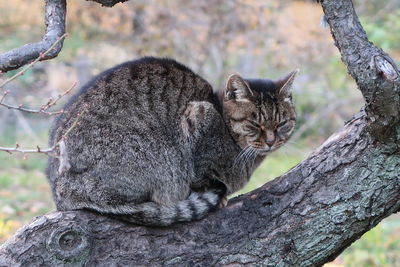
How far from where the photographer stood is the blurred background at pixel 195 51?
24.9 feet

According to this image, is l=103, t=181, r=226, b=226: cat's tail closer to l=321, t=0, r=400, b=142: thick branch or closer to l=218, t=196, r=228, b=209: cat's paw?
l=218, t=196, r=228, b=209: cat's paw

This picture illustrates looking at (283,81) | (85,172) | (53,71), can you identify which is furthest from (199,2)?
(85,172)

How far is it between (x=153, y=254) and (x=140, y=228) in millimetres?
164

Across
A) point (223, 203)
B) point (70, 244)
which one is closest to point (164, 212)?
point (223, 203)

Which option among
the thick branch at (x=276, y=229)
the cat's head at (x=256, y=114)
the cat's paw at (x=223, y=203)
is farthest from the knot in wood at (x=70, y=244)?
the cat's head at (x=256, y=114)

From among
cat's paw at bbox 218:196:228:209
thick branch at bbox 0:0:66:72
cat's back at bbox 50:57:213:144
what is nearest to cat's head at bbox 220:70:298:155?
cat's back at bbox 50:57:213:144

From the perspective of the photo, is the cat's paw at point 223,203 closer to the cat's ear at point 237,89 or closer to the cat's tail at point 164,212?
the cat's tail at point 164,212

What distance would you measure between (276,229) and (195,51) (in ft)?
18.4

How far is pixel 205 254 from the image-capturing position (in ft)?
9.00

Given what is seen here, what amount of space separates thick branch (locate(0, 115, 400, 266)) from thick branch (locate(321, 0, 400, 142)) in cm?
19

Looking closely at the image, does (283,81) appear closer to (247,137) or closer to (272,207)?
(247,137)

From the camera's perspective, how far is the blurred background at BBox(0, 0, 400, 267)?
299 inches

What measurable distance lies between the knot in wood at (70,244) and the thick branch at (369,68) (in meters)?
1.43

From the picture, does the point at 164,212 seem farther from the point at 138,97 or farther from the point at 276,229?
the point at 138,97
